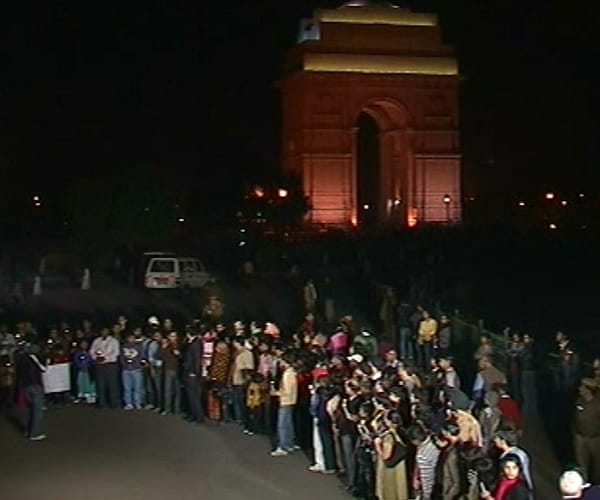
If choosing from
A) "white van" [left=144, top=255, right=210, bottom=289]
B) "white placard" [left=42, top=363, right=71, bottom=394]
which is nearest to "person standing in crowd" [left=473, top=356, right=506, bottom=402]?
"white placard" [left=42, top=363, right=71, bottom=394]

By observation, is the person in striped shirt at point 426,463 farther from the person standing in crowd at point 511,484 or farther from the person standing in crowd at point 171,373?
the person standing in crowd at point 171,373

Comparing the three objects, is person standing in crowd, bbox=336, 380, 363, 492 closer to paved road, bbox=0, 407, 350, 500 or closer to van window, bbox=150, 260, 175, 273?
paved road, bbox=0, 407, 350, 500

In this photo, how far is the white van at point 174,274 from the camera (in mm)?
37938

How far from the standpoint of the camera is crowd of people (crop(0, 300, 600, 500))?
12.7 meters

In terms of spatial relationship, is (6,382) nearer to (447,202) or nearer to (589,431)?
(589,431)

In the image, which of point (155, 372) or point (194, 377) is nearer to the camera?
point (194, 377)

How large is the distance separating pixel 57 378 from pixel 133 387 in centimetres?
131

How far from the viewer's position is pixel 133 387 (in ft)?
66.5

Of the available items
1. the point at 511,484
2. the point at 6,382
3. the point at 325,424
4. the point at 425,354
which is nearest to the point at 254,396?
the point at 325,424

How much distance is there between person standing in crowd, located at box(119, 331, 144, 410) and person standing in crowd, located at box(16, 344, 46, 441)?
2.06m

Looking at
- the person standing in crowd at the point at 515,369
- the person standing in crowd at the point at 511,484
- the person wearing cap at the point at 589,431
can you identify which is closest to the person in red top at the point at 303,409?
the person standing in crowd at the point at 515,369

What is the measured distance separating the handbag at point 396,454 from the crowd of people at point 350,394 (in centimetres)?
1

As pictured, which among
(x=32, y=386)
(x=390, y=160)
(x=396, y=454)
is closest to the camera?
(x=396, y=454)

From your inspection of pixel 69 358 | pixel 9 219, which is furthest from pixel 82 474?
pixel 9 219
